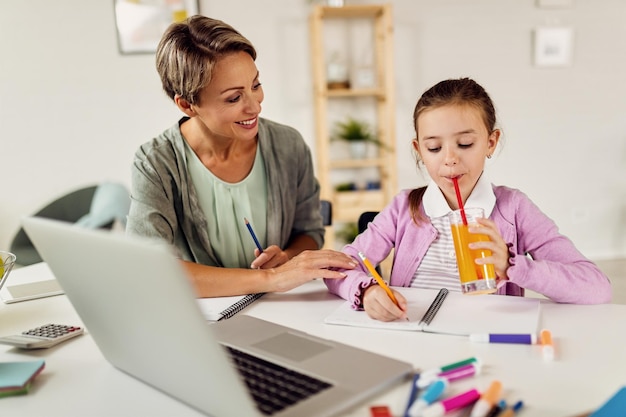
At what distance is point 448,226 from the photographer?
56.1 inches

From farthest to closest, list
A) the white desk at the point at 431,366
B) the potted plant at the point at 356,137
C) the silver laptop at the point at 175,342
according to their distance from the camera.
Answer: the potted plant at the point at 356,137, the white desk at the point at 431,366, the silver laptop at the point at 175,342

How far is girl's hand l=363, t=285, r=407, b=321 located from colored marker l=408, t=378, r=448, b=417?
0.93 ft

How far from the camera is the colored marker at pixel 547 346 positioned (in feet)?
2.94

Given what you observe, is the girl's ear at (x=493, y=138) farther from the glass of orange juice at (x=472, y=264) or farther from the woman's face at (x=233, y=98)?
the woman's face at (x=233, y=98)

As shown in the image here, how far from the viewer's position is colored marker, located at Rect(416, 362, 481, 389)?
2.66 ft

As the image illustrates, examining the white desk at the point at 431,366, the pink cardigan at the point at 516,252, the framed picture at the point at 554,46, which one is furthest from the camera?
the framed picture at the point at 554,46

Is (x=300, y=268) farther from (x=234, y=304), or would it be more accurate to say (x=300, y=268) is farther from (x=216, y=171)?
(x=216, y=171)

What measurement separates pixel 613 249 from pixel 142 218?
156 inches

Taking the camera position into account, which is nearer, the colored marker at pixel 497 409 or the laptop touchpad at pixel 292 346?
the colored marker at pixel 497 409

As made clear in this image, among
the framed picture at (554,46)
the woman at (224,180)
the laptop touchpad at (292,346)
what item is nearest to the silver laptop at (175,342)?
the laptop touchpad at (292,346)

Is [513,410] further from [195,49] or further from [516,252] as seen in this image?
[195,49]

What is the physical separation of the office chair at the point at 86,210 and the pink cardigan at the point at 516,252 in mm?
2255

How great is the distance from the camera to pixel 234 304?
4.08 ft

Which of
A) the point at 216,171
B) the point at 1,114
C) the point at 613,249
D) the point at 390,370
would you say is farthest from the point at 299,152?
the point at 613,249
